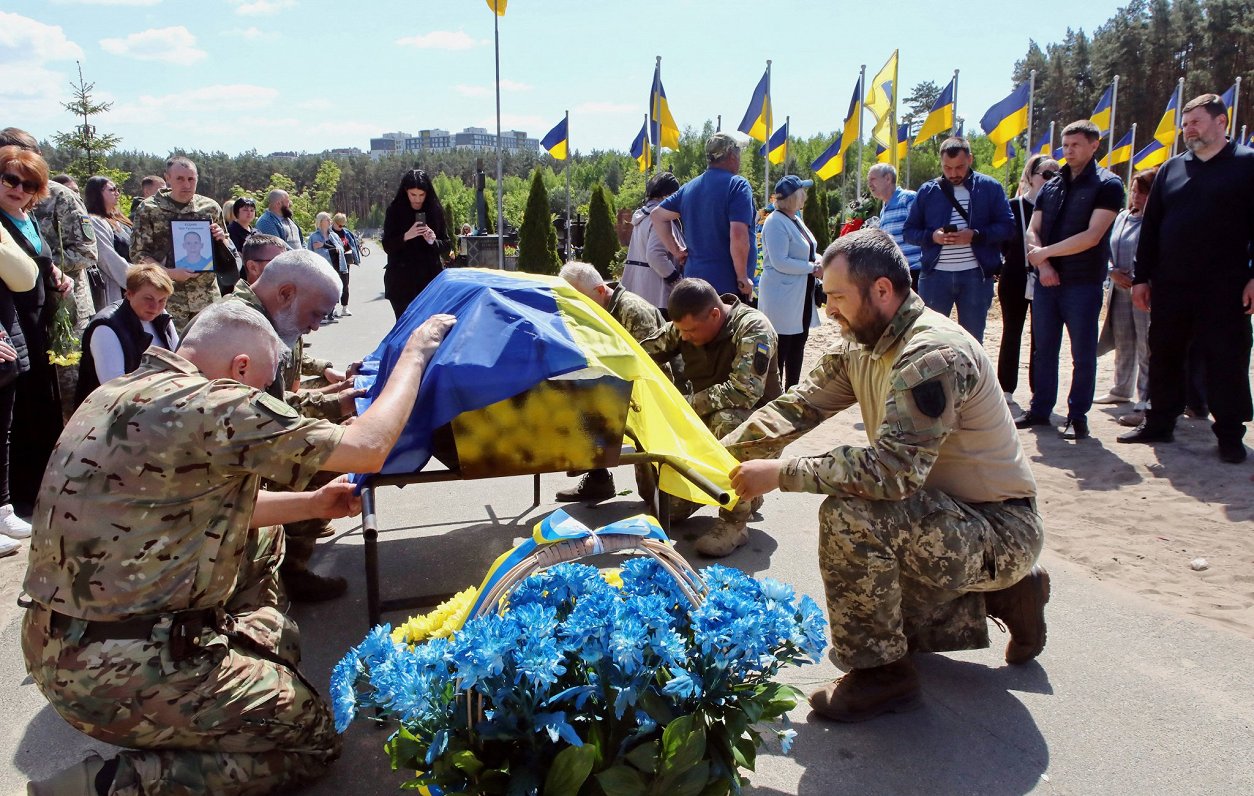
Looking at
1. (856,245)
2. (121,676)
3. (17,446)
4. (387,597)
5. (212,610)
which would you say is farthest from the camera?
(17,446)

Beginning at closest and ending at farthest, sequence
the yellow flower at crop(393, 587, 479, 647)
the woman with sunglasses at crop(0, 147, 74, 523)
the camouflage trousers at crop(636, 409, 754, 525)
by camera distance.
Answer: the yellow flower at crop(393, 587, 479, 647) < the camouflage trousers at crop(636, 409, 754, 525) < the woman with sunglasses at crop(0, 147, 74, 523)

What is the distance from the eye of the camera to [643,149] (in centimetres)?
2286

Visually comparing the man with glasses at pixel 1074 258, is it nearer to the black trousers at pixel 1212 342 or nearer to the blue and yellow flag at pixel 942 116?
the black trousers at pixel 1212 342

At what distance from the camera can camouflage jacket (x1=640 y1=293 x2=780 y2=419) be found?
4257 mm

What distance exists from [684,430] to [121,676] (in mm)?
1888

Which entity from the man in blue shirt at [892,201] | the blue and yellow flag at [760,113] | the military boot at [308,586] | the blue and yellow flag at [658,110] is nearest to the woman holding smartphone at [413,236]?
the man in blue shirt at [892,201]

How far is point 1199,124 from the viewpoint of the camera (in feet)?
16.7

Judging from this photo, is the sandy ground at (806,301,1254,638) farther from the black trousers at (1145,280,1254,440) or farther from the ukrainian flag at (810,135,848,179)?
the ukrainian flag at (810,135,848,179)

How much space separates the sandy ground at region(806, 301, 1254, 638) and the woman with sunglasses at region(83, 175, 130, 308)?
5.16 m

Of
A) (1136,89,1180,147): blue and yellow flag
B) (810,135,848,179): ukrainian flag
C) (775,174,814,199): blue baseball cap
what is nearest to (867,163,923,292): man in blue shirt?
(775,174,814,199): blue baseball cap

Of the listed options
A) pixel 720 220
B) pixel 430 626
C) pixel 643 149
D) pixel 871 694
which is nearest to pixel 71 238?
pixel 720 220

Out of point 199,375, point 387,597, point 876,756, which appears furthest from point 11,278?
point 876,756

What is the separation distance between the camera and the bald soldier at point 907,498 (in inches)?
100

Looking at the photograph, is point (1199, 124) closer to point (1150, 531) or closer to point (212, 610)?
point (1150, 531)
